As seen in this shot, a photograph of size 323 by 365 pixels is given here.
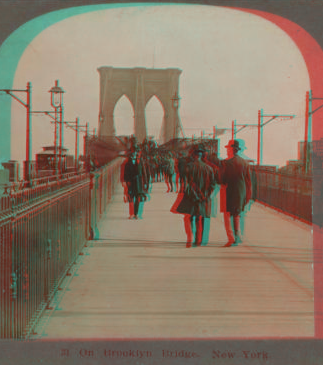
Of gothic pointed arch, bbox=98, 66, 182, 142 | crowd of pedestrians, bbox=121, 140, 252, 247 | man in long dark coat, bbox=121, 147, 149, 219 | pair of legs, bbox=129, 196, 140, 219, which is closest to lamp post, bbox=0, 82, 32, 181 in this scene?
gothic pointed arch, bbox=98, 66, 182, 142

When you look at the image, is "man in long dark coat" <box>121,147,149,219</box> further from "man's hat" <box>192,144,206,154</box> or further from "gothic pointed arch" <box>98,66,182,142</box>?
"gothic pointed arch" <box>98,66,182,142</box>

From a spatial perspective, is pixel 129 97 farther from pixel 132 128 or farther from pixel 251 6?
pixel 251 6

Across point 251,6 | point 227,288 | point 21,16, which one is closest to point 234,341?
point 227,288

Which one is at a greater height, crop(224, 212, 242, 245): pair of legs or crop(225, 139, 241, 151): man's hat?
crop(225, 139, 241, 151): man's hat

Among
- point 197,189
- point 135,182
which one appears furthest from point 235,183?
point 135,182

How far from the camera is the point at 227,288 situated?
4086mm

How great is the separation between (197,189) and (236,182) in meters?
0.43

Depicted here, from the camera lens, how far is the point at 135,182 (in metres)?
6.79

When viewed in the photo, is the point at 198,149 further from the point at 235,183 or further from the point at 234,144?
the point at 235,183

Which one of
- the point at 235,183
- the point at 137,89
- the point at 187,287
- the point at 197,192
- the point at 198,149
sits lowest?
the point at 187,287

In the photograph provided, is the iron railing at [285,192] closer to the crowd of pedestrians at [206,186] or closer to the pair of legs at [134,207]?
the pair of legs at [134,207]

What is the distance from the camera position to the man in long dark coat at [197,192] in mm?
4928

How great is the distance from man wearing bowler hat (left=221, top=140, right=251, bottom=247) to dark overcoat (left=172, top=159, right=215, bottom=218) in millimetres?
183

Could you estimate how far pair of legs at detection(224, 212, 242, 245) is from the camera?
5247 mm
